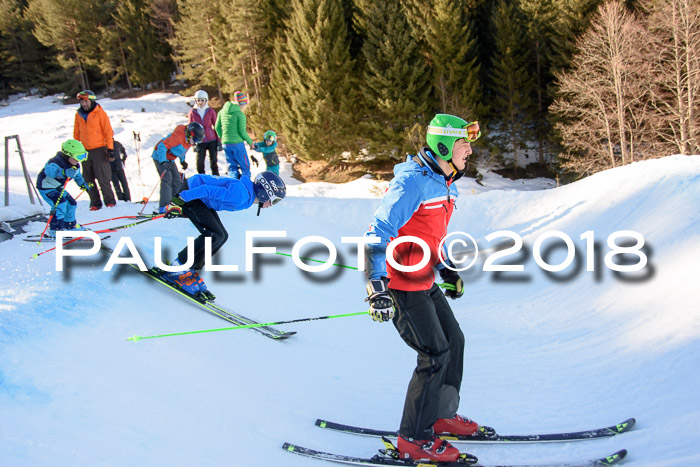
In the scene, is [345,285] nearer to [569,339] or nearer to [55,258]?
[569,339]

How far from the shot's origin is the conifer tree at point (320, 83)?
25.3m

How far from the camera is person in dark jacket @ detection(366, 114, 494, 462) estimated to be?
3043 millimetres

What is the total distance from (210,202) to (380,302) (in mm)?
3207

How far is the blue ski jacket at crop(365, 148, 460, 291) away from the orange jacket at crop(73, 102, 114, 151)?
7.94 m

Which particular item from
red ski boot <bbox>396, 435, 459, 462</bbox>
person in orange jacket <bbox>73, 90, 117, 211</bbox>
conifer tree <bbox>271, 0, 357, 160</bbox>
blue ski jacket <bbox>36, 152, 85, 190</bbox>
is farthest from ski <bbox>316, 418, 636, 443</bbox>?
conifer tree <bbox>271, 0, 357, 160</bbox>

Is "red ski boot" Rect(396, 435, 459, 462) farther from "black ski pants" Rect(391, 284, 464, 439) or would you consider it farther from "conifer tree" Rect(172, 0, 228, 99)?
"conifer tree" Rect(172, 0, 228, 99)

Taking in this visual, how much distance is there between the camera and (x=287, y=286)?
7.10 metres

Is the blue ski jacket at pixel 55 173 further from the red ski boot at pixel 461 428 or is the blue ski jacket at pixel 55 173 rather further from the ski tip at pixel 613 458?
the ski tip at pixel 613 458

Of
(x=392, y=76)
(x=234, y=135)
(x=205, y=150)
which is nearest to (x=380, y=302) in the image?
(x=234, y=135)

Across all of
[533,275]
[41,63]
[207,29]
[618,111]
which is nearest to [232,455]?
[533,275]

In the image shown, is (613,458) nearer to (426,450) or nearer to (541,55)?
(426,450)

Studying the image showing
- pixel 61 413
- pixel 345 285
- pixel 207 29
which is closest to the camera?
pixel 61 413

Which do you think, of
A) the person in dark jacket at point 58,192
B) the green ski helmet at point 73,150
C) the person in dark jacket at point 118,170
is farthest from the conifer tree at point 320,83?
the person in dark jacket at point 58,192

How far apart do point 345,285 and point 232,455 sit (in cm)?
465
